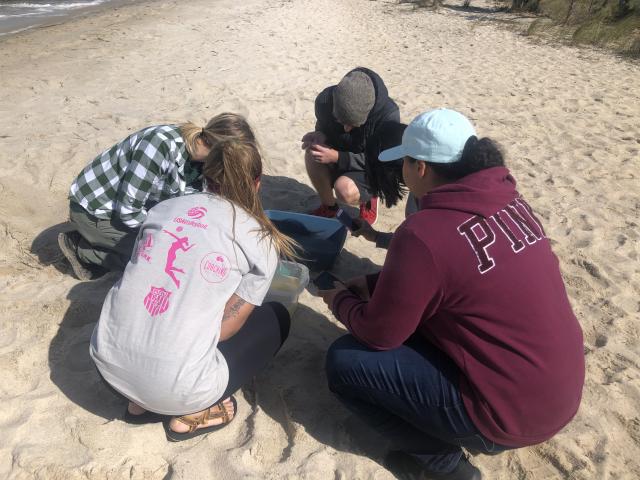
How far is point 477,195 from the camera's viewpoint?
1485 mm

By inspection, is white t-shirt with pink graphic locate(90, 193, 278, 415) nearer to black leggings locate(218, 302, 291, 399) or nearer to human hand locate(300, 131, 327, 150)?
black leggings locate(218, 302, 291, 399)

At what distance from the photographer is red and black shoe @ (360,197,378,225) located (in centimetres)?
338

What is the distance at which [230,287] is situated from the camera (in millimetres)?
1676

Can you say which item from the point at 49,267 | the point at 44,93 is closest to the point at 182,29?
the point at 44,93

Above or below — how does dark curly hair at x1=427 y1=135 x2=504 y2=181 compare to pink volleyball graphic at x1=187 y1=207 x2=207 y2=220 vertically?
above

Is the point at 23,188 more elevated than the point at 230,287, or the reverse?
the point at 230,287

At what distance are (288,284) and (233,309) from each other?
787mm

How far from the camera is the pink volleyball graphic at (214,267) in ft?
5.25

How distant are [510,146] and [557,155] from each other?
384mm

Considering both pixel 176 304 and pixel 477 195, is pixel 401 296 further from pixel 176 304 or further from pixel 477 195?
pixel 176 304

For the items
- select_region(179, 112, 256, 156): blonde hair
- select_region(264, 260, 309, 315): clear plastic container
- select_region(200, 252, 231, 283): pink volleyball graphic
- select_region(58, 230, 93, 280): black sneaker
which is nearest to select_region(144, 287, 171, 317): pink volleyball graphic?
select_region(200, 252, 231, 283): pink volleyball graphic

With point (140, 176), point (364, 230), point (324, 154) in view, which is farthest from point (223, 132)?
point (324, 154)

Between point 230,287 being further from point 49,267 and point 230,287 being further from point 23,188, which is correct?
point 23,188

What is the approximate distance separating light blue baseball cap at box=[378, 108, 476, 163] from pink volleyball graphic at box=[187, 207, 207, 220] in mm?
710
